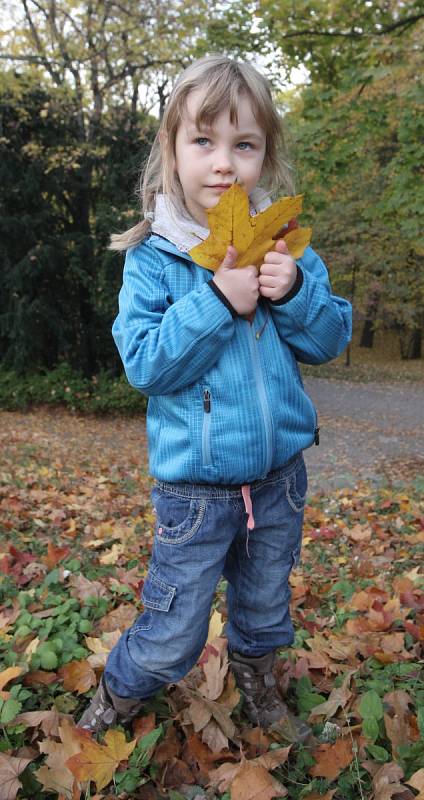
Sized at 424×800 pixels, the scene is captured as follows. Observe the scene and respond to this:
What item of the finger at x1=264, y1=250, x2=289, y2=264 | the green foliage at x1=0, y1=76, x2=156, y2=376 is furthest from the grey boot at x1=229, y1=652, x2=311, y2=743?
the green foliage at x1=0, y1=76, x2=156, y2=376

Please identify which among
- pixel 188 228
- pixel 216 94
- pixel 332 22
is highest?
pixel 332 22

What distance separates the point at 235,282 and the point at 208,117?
0.43 m

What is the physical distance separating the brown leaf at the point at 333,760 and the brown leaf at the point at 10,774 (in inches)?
31.0

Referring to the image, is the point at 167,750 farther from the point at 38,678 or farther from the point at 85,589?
the point at 85,589

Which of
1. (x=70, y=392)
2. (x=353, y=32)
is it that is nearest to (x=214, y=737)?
(x=353, y=32)

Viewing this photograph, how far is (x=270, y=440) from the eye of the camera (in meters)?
1.52

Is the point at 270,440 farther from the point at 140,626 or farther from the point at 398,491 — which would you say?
the point at 398,491

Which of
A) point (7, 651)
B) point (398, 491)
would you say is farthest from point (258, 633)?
point (398, 491)

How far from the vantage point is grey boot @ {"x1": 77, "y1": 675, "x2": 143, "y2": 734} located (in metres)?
1.74

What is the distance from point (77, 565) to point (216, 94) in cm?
235

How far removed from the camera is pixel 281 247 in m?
1.47

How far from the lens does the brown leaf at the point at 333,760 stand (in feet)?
5.40

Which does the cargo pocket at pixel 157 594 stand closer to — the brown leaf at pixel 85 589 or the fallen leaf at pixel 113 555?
the brown leaf at pixel 85 589

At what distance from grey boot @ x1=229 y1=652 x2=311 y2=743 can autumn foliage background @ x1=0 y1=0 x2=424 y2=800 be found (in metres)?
0.05
